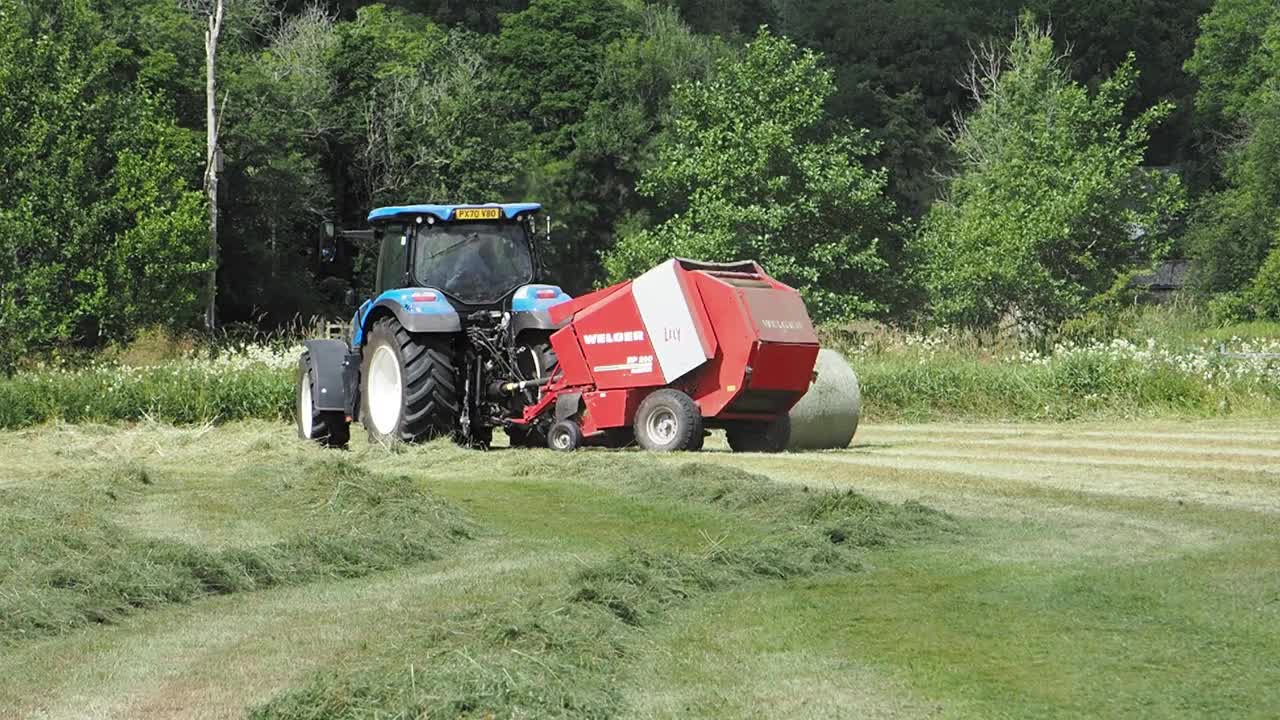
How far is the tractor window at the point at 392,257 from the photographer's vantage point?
18.2 metres

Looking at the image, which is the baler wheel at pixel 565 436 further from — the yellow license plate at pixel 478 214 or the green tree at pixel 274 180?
the green tree at pixel 274 180

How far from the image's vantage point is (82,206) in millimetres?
36219

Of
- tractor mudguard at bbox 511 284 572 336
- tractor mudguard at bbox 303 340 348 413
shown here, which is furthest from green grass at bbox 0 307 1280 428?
tractor mudguard at bbox 511 284 572 336

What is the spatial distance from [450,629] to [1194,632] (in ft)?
9.77

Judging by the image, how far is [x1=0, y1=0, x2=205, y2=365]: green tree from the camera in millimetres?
34375

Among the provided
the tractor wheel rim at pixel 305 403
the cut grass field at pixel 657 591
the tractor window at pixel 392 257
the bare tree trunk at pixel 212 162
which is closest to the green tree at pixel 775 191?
the bare tree trunk at pixel 212 162

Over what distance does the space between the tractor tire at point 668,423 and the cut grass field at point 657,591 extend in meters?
0.96

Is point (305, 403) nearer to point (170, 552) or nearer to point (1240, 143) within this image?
point (170, 552)

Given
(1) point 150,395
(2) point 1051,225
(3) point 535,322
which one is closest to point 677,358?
(3) point 535,322

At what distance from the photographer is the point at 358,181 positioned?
53.5 m

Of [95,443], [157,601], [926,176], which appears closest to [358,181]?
[926,176]

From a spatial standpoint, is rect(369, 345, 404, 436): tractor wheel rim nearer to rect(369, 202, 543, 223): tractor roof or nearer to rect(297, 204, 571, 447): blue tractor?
rect(297, 204, 571, 447): blue tractor

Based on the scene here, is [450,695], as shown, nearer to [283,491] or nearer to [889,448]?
[283,491]

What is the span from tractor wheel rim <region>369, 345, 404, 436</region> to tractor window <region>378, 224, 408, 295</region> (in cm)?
75
